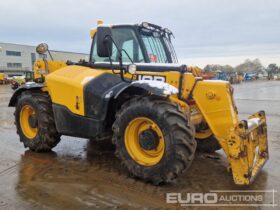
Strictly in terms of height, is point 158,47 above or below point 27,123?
above

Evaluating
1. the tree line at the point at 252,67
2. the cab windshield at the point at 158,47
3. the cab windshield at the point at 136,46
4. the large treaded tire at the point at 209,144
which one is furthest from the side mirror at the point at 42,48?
the tree line at the point at 252,67

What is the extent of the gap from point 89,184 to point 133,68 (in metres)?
1.84

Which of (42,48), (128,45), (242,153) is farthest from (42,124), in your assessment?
(242,153)

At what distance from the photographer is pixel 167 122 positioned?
3.96 meters

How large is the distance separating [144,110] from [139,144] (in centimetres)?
58

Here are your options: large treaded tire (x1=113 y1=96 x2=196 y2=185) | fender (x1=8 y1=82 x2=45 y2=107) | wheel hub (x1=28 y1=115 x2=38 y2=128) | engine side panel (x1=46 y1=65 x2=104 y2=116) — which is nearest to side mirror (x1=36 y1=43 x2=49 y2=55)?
fender (x1=8 y1=82 x2=45 y2=107)

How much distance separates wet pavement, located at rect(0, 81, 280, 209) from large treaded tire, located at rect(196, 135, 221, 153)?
0.43ft

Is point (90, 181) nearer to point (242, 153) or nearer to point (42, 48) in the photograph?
point (242, 153)

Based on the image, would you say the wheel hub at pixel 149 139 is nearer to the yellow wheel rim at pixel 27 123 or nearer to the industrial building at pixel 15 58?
the yellow wheel rim at pixel 27 123

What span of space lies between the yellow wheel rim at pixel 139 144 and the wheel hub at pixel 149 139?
3cm

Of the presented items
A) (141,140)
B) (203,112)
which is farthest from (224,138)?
(141,140)

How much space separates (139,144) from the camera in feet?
14.5

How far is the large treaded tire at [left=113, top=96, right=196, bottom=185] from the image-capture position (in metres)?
3.90

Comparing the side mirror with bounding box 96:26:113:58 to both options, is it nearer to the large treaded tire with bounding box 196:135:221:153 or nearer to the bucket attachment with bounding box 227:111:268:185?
the bucket attachment with bounding box 227:111:268:185
